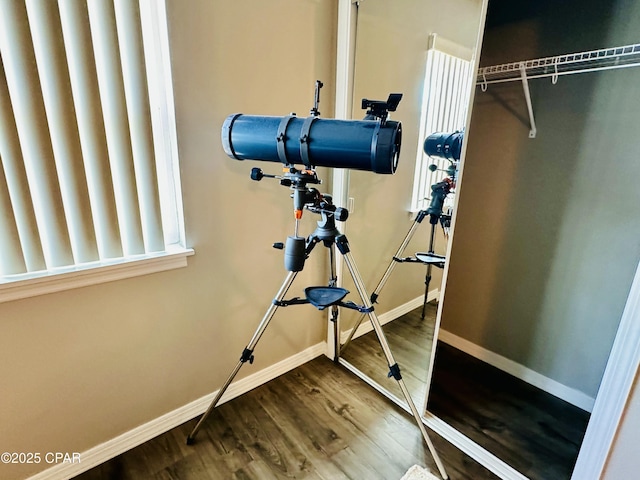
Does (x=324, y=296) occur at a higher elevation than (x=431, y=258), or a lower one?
lower

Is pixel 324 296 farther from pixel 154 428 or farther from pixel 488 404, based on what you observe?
pixel 488 404

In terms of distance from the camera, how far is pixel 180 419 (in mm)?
1617

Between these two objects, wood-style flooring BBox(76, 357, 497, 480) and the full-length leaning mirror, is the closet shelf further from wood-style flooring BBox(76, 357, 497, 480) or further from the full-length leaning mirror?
wood-style flooring BBox(76, 357, 497, 480)

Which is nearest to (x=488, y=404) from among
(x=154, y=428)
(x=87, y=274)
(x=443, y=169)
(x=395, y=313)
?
(x=395, y=313)

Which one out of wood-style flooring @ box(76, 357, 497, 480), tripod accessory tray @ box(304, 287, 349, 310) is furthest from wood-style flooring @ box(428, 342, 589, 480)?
tripod accessory tray @ box(304, 287, 349, 310)

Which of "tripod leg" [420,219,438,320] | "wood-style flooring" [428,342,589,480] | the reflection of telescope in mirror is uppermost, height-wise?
the reflection of telescope in mirror

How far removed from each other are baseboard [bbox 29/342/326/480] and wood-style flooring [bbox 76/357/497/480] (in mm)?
31

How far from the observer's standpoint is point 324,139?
1.07m

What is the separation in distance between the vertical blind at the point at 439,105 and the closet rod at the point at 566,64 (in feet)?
1.20

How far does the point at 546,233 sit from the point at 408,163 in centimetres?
84

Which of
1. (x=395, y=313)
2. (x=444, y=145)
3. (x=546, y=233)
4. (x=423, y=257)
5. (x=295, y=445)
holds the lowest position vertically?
(x=295, y=445)

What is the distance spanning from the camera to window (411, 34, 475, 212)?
1365mm

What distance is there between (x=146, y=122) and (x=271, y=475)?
1.56 m

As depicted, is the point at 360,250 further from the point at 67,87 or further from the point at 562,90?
the point at 67,87
